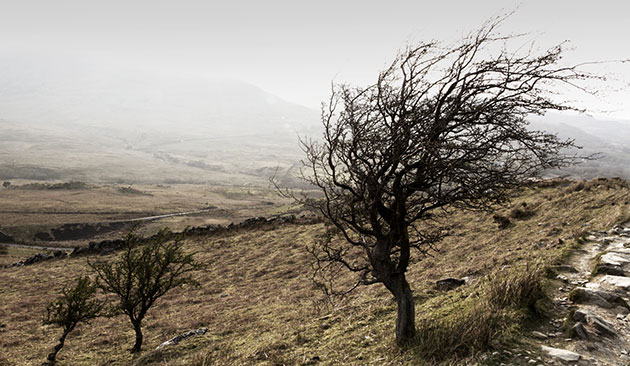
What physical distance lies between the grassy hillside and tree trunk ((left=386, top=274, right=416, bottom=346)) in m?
0.33

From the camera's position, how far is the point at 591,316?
743 centimetres

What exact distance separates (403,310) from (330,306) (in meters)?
9.68

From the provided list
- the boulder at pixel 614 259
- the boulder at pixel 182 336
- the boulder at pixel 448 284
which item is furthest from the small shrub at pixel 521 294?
the boulder at pixel 182 336

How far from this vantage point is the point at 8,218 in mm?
87750

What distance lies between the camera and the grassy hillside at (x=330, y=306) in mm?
8484

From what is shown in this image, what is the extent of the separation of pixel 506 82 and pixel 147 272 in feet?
63.1

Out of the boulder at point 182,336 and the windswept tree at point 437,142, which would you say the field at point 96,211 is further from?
the windswept tree at point 437,142

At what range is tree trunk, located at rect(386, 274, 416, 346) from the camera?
8.45m

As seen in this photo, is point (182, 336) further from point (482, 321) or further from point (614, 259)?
point (614, 259)

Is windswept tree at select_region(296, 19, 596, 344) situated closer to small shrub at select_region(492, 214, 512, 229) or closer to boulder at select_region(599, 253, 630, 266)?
boulder at select_region(599, 253, 630, 266)

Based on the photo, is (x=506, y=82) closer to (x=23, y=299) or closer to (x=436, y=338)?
(x=436, y=338)

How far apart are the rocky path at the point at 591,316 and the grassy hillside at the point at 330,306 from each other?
0.64 m

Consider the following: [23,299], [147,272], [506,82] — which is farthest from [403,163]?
[23,299]

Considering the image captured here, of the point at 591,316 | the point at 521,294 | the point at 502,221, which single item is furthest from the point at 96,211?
the point at 591,316
